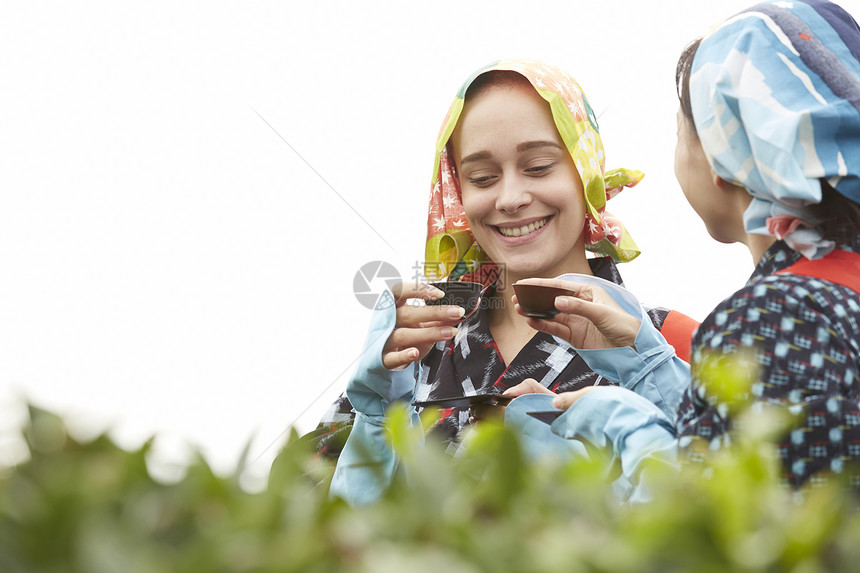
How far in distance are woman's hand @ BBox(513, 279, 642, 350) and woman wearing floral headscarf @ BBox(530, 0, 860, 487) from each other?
0.30 metres

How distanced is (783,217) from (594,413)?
0.43 metres

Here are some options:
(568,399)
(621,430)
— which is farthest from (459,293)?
(621,430)

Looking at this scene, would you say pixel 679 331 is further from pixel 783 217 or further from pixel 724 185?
pixel 783 217

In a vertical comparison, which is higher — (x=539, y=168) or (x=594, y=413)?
(x=539, y=168)

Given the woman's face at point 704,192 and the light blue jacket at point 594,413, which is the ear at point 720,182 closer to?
the woman's face at point 704,192

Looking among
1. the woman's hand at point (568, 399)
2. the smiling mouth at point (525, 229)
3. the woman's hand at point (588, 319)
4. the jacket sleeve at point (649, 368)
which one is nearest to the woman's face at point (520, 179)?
the smiling mouth at point (525, 229)

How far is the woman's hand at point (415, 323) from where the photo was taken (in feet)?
5.90

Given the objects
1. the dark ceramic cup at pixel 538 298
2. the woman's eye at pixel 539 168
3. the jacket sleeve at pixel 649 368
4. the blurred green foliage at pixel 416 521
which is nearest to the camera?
the blurred green foliage at pixel 416 521

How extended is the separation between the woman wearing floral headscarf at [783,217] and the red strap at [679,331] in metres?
0.64

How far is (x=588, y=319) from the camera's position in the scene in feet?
5.65

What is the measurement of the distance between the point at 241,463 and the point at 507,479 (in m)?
0.20

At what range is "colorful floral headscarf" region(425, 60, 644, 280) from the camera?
212cm

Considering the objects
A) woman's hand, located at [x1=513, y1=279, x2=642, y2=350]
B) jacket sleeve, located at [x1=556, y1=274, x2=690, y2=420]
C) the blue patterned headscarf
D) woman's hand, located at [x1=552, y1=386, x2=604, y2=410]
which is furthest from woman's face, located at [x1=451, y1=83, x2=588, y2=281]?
woman's hand, located at [x1=552, y1=386, x2=604, y2=410]

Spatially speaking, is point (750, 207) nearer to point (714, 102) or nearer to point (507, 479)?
point (714, 102)
